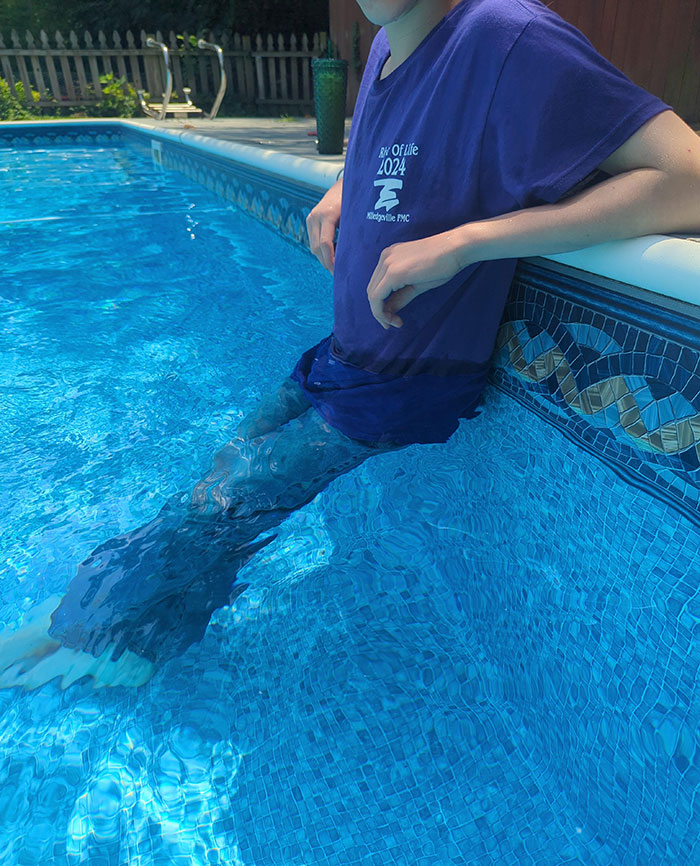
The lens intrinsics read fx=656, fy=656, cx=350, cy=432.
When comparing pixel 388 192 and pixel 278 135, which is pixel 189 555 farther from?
pixel 278 135

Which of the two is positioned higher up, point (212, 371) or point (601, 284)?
point (601, 284)

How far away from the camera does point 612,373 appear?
1.12 metres

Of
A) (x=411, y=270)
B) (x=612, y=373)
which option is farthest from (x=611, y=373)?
(x=411, y=270)

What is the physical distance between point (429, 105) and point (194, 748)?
1.26 m

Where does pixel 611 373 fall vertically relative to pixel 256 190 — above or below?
above

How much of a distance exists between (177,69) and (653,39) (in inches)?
375

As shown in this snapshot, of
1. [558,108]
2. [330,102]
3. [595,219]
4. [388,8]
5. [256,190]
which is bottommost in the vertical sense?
[256,190]

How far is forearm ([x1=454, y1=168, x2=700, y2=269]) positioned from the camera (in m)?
0.95

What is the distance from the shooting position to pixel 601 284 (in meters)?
1.12

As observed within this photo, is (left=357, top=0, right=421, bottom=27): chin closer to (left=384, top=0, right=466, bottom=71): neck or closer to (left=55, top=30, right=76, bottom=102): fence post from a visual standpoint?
(left=384, top=0, right=466, bottom=71): neck

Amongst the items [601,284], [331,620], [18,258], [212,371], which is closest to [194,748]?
[331,620]

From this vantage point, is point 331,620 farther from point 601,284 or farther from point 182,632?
point 601,284

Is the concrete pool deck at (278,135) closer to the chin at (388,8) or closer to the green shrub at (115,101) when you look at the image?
the chin at (388,8)

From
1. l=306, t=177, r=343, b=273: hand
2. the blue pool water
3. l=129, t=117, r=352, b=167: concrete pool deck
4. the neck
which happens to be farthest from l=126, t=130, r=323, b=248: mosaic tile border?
the blue pool water
